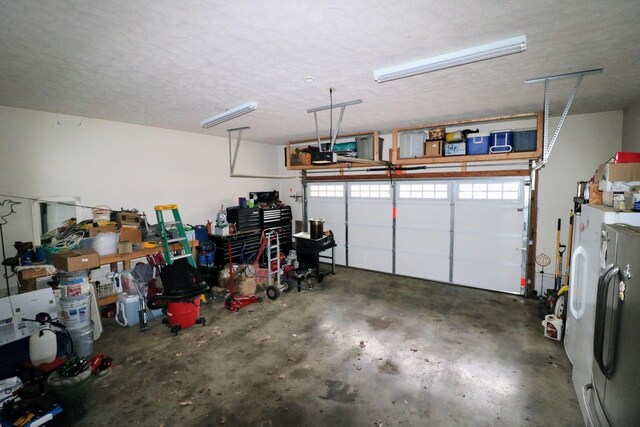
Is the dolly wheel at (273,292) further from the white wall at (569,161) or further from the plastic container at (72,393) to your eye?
the white wall at (569,161)

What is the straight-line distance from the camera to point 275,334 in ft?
13.1

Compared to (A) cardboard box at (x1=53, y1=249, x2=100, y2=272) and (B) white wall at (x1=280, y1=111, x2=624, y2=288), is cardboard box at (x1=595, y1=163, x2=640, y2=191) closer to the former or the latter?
(B) white wall at (x1=280, y1=111, x2=624, y2=288)

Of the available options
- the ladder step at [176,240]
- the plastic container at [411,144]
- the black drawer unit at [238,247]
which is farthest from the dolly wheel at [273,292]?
the plastic container at [411,144]

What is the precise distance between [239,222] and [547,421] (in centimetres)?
566

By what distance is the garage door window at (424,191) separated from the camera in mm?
5910

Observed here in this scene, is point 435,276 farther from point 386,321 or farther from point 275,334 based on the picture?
point 275,334

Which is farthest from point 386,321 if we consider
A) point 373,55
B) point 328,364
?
point 373,55

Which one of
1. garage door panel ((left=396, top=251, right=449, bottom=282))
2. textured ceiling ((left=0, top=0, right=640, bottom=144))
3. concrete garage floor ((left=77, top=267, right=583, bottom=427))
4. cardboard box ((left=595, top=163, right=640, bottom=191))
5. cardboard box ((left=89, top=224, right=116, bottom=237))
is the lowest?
concrete garage floor ((left=77, top=267, right=583, bottom=427))

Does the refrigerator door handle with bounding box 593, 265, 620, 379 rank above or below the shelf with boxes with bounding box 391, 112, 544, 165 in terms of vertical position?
below

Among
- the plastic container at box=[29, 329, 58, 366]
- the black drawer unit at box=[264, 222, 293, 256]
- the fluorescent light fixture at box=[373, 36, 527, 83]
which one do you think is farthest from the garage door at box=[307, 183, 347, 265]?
the plastic container at box=[29, 329, 58, 366]

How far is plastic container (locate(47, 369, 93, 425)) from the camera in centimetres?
243

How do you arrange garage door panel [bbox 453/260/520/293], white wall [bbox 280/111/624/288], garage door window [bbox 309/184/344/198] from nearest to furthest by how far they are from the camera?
white wall [bbox 280/111/624/288] → garage door panel [bbox 453/260/520/293] → garage door window [bbox 309/184/344/198]

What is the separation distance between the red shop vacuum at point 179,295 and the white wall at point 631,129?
613cm

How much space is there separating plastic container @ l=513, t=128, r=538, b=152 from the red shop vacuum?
5118 mm
